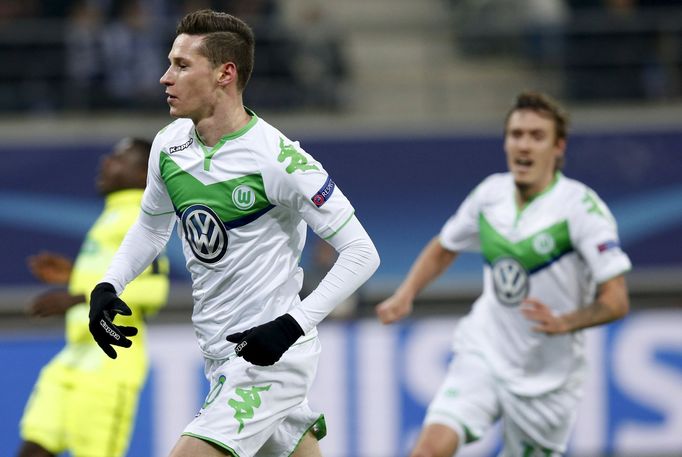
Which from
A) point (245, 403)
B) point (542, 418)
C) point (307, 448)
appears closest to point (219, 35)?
point (245, 403)

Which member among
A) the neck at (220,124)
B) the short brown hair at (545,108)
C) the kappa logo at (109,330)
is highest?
the neck at (220,124)

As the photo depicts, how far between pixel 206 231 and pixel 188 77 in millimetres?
552

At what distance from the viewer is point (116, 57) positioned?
13359 millimetres

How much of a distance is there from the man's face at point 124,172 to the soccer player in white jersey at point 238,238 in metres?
1.82

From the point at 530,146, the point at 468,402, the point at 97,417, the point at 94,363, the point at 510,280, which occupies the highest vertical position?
the point at 530,146

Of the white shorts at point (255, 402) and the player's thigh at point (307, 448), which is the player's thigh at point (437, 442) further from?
the white shorts at point (255, 402)

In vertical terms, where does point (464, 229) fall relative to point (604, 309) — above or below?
above

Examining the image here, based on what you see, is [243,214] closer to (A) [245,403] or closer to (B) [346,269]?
(B) [346,269]

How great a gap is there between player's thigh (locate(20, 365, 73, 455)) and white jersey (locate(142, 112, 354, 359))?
6.30 ft

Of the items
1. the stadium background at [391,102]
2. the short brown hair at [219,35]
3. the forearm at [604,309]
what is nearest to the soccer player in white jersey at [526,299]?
the forearm at [604,309]

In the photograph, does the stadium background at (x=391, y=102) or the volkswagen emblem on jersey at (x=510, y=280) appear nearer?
the volkswagen emblem on jersey at (x=510, y=280)

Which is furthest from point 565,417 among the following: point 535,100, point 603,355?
point 603,355

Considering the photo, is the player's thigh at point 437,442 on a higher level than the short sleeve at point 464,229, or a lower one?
lower

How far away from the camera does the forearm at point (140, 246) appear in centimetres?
503
